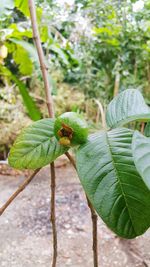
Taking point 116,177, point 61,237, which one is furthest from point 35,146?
point 61,237

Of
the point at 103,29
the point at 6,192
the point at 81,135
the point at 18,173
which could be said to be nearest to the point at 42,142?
the point at 81,135

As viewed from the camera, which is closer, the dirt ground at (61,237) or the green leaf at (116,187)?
the green leaf at (116,187)

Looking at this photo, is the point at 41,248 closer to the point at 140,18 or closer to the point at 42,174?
the point at 42,174

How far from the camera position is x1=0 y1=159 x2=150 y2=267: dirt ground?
1.37 metres

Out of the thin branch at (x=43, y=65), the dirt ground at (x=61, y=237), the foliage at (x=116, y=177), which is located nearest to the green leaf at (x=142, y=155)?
the foliage at (x=116, y=177)

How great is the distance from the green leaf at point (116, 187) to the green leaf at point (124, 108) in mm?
43

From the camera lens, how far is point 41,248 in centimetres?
146

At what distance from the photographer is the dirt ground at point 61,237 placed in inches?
54.0

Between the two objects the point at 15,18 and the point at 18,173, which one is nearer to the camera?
the point at 18,173

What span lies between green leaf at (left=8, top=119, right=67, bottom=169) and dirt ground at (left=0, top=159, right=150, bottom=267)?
0.96 metres

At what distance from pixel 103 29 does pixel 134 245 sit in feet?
5.83

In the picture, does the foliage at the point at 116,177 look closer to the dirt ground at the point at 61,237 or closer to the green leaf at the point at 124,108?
the green leaf at the point at 124,108

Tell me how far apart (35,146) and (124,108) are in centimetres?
9

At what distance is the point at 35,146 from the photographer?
→ 314mm
